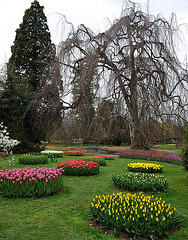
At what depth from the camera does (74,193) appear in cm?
507

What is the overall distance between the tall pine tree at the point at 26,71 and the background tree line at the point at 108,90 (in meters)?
0.07

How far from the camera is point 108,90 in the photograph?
966 centimetres

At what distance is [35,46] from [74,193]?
20604mm

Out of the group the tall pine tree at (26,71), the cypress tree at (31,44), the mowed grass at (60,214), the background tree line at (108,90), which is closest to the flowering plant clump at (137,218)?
the mowed grass at (60,214)

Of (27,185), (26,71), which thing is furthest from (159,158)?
(26,71)

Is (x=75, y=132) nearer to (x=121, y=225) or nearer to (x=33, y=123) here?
(x=33, y=123)

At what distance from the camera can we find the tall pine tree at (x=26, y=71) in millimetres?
13883

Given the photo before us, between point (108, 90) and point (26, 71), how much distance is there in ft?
49.3

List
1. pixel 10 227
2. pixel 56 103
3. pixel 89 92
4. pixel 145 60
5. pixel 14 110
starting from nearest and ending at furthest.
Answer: pixel 10 227 → pixel 145 60 → pixel 89 92 → pixel 56 103 → pixel 14 110

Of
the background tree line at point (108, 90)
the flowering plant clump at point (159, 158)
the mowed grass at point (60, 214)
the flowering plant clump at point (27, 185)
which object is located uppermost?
the background tree line at point (108, 90)

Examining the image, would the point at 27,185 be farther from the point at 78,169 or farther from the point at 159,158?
the point at 159,158

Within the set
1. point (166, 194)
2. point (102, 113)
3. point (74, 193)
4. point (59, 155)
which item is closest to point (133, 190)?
point (166, 194)

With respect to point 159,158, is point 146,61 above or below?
above

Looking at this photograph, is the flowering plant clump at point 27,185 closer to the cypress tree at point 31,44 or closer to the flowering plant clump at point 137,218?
the flowering plant clump at point 137,218
